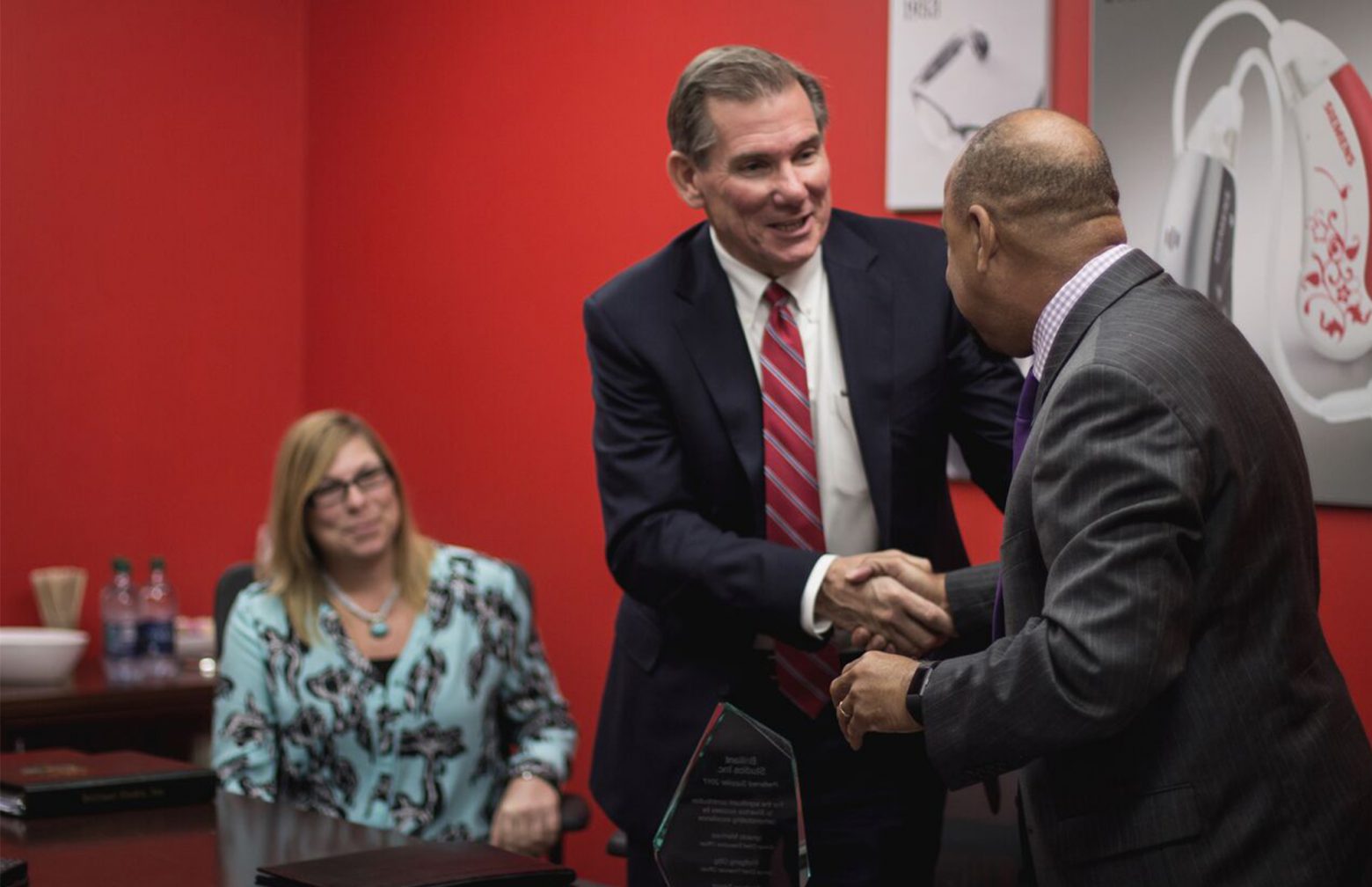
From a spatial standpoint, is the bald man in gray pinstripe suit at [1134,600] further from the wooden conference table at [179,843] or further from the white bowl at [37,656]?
the white bowl at [37,656]

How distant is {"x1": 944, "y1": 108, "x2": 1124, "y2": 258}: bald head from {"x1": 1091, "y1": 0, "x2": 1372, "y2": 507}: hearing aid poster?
1314 mm

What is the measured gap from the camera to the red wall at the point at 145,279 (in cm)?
417

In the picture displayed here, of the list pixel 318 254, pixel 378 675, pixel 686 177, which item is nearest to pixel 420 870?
pixel 686 177

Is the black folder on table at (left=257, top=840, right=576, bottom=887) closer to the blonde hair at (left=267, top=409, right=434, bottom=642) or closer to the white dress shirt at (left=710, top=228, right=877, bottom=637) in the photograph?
the white dress shirt at (left=710, top=228, right=877, bottom=637)

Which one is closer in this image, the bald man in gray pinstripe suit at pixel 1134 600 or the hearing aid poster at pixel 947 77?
the bald man in gray pinstripe suit at pixel 1134 600

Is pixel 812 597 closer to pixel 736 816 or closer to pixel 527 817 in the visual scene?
pixel 736 816

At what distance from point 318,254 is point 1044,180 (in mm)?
3349

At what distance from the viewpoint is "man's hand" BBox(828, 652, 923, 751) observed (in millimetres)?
1647

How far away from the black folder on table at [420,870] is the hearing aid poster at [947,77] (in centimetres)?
179

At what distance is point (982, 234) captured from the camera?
166 centimetres

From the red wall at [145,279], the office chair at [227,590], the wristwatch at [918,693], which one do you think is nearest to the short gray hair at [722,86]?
the wristwatch at [918,693]

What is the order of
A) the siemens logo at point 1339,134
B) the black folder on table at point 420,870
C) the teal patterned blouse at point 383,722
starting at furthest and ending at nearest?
A: the teal patterned blouse at point 383,722 → the siemens logo at point 1339,134 → the black folder on table at point 420,870

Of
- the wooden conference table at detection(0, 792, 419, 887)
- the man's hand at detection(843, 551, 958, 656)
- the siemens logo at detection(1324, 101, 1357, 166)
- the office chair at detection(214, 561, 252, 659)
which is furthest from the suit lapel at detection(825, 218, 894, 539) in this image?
the office chair at detection(214, 561, 252, 659)

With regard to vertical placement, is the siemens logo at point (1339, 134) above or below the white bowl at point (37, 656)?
above
